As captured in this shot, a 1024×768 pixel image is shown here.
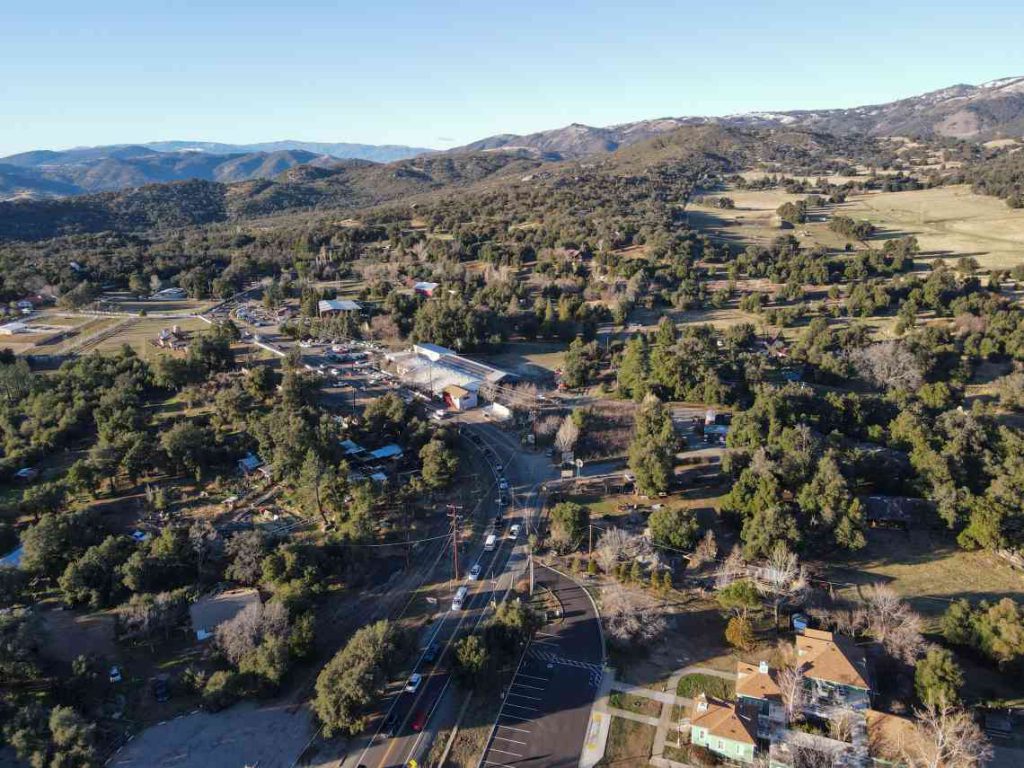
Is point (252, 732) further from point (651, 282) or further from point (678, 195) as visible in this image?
point (678, 195)

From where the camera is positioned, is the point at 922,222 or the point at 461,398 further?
the point at 922,222

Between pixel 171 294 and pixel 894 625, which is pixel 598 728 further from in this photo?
pixel 171 294

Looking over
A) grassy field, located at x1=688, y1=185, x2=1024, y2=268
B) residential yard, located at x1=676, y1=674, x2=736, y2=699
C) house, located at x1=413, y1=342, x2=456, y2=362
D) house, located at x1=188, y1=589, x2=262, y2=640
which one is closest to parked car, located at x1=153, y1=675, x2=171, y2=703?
house, located at x1=188, y1=589, x2=262, y2=640

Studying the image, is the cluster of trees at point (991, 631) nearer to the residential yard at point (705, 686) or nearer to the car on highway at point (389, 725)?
the residential yard at point (705, 686)

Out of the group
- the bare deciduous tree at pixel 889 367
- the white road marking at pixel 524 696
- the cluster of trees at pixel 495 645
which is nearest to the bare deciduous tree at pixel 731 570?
the cluster of trees at pixel 495 645

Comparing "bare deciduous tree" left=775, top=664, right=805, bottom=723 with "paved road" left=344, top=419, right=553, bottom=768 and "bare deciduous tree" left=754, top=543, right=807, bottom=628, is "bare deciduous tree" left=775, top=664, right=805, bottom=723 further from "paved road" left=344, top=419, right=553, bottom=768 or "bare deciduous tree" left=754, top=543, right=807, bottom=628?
"paved road" left=344, top=419, right=553, bottom=768

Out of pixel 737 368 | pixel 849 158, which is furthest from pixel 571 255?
pixel 849 158

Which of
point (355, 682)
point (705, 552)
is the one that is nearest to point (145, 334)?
point (355, 682)
